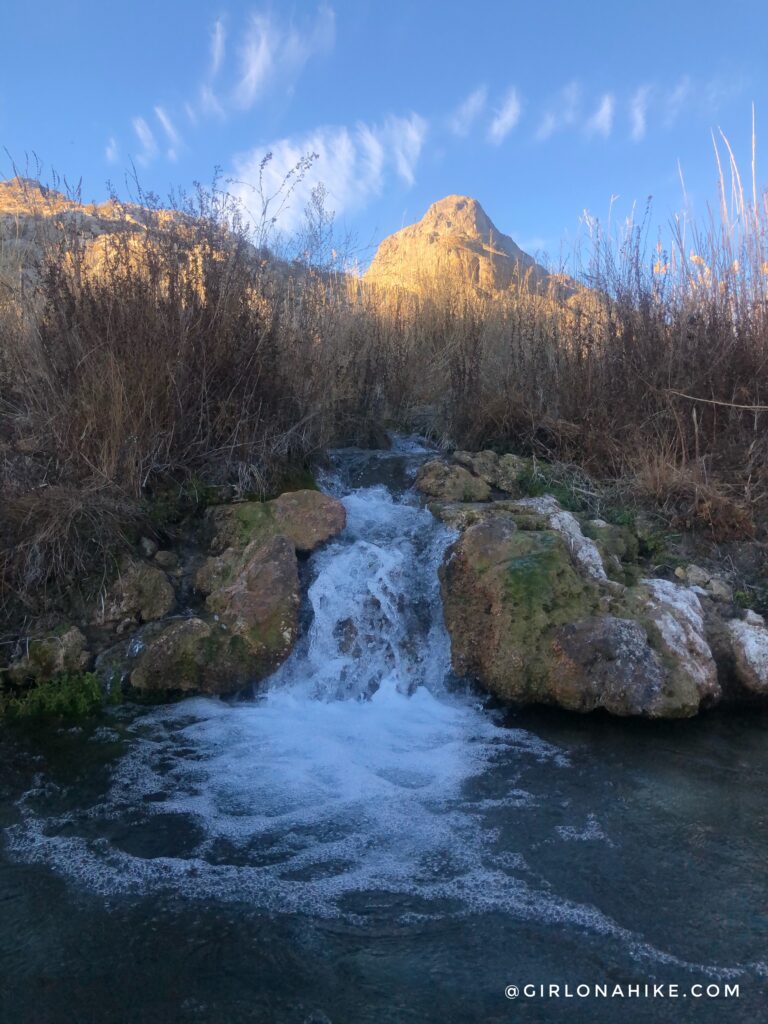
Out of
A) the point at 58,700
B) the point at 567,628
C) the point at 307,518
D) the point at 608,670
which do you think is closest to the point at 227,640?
the point at 58,700

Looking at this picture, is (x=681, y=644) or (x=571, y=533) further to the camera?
(x=571, y=533)

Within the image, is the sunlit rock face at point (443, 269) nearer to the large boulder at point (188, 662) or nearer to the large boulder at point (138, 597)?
the large boulder at point (138, 597)

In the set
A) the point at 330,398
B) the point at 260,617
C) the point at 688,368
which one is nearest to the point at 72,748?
the point at 260,617

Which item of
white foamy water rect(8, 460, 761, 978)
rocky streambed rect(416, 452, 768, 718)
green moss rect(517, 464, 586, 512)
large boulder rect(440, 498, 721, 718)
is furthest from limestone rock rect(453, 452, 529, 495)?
white foamy water rect(8, 460, 761, 978)

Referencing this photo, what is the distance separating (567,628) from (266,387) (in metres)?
2.92

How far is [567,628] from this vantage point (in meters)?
4.17

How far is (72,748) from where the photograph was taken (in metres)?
3.56

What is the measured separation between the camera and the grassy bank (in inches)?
189

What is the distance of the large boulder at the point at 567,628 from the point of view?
399 centimetres

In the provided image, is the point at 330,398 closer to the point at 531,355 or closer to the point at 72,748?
the point at 531,355

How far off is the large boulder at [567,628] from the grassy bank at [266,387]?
131cm

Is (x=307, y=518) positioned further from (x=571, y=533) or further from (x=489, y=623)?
(x=571, y=533)

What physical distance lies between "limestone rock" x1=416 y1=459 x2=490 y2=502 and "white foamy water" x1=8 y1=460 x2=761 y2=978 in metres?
0.98

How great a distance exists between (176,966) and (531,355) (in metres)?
6.12
